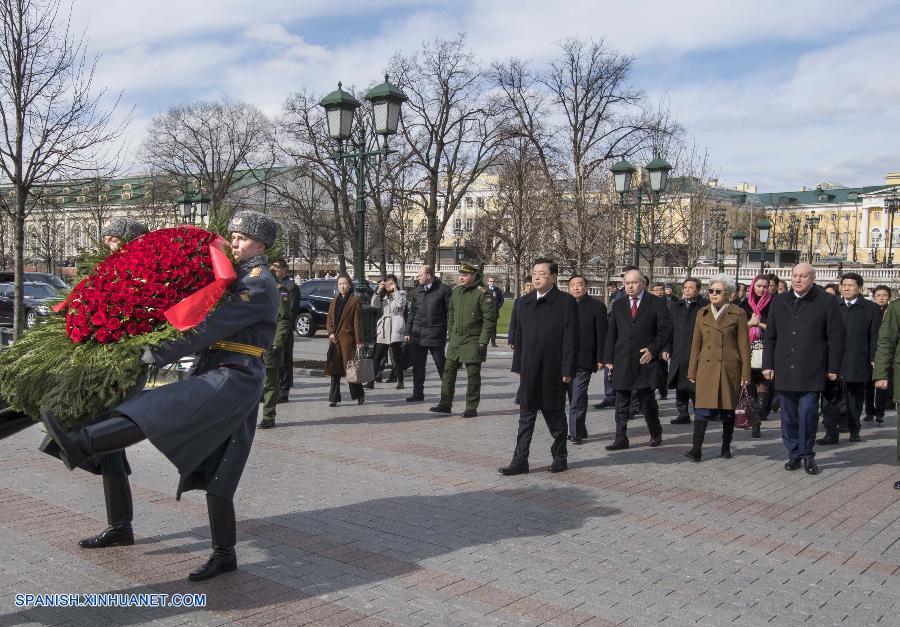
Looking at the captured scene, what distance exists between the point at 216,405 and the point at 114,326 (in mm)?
627

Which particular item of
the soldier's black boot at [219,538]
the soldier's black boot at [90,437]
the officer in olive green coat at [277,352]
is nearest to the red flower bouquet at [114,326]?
the soldier's black boot at [90,437]

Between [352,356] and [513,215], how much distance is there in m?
21.7

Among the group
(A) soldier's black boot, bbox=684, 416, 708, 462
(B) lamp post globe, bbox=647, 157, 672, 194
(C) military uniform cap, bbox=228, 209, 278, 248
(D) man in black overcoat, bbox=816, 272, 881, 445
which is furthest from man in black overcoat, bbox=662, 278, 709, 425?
(B) lamp post globe, bbox=647, 157, 672, 194

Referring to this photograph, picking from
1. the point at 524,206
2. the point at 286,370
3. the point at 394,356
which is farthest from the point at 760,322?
the point at 524,206

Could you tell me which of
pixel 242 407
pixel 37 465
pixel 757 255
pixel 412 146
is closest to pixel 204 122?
pixel 412 146

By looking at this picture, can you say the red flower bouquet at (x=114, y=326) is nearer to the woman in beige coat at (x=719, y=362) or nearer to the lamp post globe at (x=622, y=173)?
the woman in beige coat at (x=719, y=362)

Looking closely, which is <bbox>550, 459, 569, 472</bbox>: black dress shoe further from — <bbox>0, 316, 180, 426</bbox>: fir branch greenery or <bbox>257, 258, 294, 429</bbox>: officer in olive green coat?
<bbox>0, 316, 180, 426</bbox>: fir branch greenery

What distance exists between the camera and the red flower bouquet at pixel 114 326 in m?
4.16

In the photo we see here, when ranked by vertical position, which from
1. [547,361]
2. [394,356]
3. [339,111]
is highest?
[339,111]

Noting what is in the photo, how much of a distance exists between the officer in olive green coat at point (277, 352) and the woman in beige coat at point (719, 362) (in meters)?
4.39

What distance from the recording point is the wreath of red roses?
4.29 metres

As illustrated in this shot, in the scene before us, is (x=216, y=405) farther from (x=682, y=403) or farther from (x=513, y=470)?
(x=682, y=403)

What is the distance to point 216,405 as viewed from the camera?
14.3 ft

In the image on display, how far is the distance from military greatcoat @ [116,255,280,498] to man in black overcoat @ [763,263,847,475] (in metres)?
5.18
